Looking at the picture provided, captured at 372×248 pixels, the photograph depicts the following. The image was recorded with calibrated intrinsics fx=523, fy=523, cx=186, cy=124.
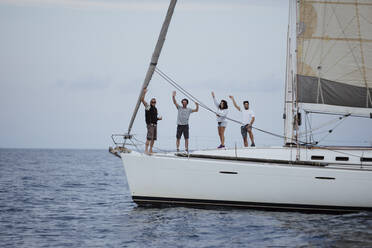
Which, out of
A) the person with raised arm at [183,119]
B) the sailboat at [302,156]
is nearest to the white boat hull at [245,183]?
the sailboat at [302,156]

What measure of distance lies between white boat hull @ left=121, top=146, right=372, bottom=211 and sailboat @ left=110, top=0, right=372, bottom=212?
3 cm

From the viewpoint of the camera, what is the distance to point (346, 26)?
17.5 metres

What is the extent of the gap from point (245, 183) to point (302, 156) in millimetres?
2244

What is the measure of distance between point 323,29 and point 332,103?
8.19 feet

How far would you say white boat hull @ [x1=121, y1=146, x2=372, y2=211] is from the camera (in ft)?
52.7

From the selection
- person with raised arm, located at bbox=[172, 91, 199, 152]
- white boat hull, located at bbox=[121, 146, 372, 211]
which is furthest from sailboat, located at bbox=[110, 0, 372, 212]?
person with raised arm, located at bbox=[172, 91, 199, 152]

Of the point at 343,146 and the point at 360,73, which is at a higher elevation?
the point at 360,73

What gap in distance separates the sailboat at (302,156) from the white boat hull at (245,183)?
3 cm

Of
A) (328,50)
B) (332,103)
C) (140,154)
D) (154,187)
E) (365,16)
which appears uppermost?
(365,16)

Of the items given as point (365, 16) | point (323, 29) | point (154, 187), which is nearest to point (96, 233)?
point (154, 187)

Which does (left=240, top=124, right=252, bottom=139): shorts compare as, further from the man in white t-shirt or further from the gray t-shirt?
the gray t-shirt

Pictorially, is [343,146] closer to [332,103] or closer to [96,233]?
[332,103]

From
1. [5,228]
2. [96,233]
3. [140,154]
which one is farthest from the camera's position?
[140,154]

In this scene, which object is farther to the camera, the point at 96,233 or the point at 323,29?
the point at 323,29
